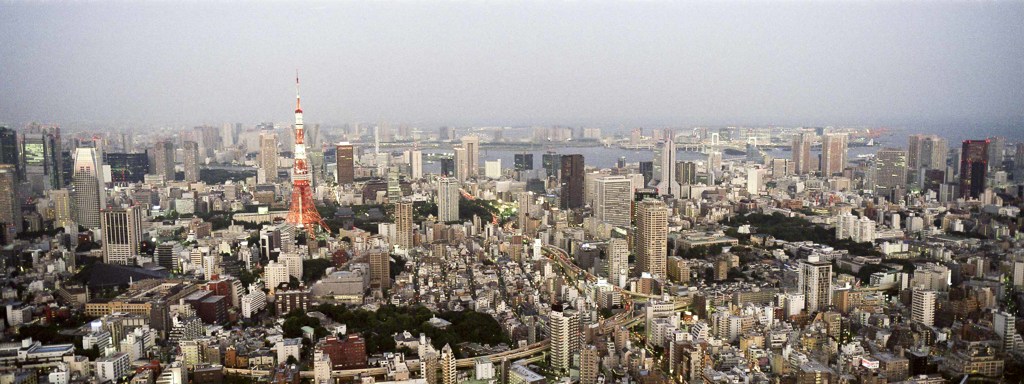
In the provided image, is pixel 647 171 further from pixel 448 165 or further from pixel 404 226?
pixel 404 226

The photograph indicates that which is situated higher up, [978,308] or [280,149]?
[280,149]

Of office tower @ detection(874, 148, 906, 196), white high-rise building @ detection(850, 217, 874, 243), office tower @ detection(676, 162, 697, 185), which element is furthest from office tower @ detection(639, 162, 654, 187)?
white high-rise building @ detection(850, 217, 874, 243)

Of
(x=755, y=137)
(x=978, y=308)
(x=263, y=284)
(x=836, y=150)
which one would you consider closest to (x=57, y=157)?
(x=263, y=284)

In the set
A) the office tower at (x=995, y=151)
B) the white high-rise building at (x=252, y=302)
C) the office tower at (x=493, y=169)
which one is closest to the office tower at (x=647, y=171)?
the office tower at (x=493, y=169)

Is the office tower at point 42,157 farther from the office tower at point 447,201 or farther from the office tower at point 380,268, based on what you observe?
the office tower at point 447,201

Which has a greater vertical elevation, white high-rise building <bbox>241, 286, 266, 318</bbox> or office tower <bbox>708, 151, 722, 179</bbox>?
office tower <bbox>708, 151, 722, 179</bbox>

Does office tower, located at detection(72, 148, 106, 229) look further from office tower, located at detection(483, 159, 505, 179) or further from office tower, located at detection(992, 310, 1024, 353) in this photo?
office tower, located at detection(992, 310, 1024, 353)

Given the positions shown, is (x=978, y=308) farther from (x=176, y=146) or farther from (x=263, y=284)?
(x=176, y=146)
